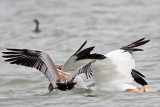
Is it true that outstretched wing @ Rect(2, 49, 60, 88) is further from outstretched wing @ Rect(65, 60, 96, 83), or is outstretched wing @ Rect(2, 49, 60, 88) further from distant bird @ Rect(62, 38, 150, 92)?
distant bird @ Rect(62, 38, 150, 92)

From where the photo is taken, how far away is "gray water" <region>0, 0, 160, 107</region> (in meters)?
7.79

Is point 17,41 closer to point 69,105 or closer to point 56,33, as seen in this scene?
point 56,33

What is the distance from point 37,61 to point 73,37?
7.55m

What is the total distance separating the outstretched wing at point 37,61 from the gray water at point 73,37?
0.42 meters

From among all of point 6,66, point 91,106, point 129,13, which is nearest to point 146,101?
point 91,106

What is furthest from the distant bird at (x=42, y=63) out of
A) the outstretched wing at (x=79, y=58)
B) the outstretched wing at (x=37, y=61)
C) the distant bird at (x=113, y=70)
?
the distant bird at (x=113, y=70)

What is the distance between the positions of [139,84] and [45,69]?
2278 mm

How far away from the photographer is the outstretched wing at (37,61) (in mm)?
7676

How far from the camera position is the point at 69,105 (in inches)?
291

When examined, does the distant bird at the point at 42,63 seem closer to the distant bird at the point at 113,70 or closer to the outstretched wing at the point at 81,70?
the outstretched wing at the point at 81,70

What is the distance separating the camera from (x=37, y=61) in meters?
7.81

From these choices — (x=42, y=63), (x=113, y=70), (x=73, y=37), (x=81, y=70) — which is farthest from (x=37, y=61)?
(x=73, y=37)

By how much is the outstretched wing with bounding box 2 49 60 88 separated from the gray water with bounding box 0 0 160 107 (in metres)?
0.42

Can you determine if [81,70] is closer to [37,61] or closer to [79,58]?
[79,58]
